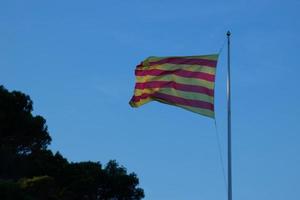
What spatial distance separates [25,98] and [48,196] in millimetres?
7975

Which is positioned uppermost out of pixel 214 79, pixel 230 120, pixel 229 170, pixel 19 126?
pixel 19 126

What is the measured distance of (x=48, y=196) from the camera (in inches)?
1395

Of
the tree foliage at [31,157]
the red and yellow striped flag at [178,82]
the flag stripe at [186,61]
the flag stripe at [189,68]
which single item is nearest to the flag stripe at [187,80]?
the red and yellow striped flag at [178,82]

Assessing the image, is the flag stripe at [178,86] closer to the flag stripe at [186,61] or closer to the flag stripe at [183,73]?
the flag stripe at [183,73]

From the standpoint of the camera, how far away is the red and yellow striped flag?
16953mm

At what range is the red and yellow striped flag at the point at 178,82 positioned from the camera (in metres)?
17.0

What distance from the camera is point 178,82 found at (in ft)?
56.6

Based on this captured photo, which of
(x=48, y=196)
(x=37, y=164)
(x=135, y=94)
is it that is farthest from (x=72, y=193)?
(x=135, y=94)

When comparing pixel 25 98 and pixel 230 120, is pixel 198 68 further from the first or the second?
pixel 25 98

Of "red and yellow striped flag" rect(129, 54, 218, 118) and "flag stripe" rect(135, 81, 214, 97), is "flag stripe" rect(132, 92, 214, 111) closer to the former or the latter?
"red and yellow striped flag" rect(129, 54, 218, 118)

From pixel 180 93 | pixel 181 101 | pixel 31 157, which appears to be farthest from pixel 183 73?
pixel 31 157

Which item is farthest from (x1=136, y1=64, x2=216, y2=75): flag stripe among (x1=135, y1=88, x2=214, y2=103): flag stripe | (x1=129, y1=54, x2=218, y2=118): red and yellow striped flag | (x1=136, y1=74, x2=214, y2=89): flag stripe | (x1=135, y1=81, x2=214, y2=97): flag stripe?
(x1=135, y1=88, x2=214, y2=103): flag stripe

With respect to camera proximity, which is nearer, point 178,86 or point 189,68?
point 178,86

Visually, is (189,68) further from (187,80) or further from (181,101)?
(181,101)
